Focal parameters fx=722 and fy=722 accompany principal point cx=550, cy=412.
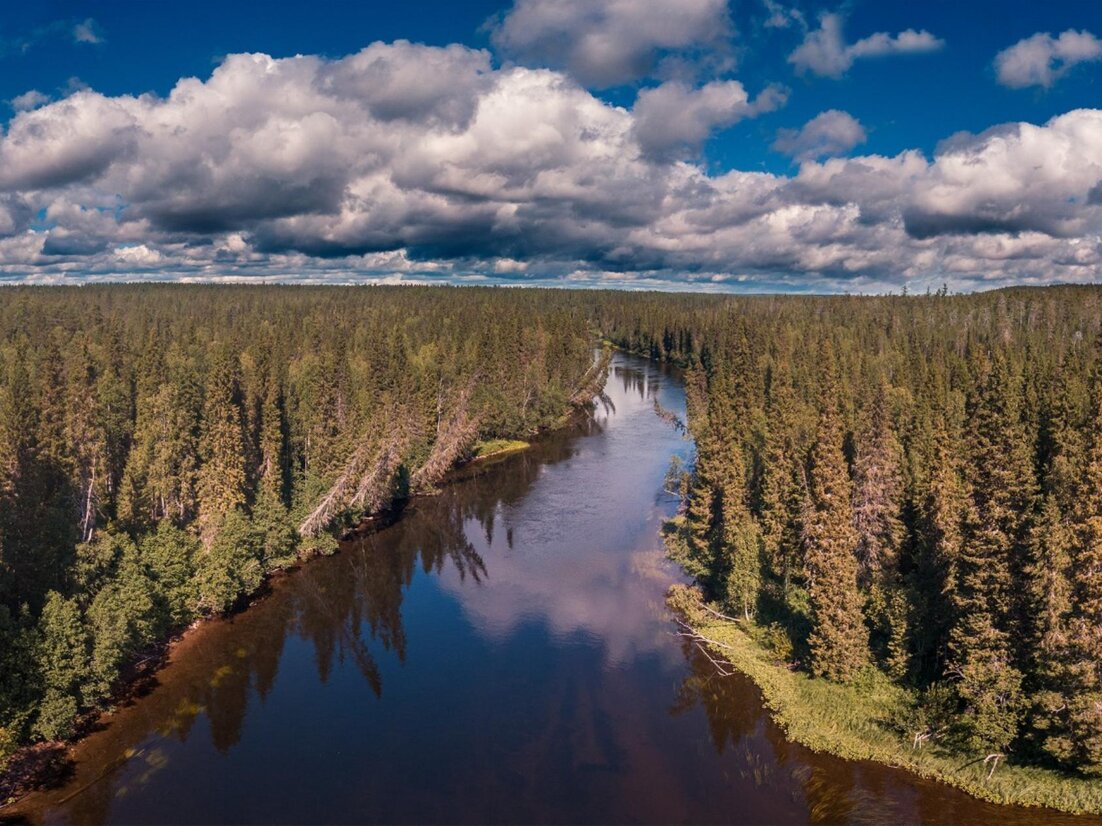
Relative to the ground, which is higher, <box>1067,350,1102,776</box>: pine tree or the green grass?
<box>1067,350,1102,776</box>: pine tree

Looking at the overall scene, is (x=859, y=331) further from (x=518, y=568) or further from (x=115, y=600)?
(x=115, y=600)

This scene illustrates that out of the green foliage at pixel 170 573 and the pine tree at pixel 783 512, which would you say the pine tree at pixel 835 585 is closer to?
the pine tree at pixel 783 512

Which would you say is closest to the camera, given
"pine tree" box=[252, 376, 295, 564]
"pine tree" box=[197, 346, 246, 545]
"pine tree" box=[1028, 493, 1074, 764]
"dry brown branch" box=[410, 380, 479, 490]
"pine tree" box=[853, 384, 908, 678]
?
"pine tree" box=[1028, 493, 1074, 764]

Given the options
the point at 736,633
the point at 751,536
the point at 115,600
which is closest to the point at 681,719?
the point at 736,633

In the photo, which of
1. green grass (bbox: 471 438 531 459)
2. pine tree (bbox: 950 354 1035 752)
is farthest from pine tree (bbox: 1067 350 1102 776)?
green grass (bbox: 471 438 531 459)

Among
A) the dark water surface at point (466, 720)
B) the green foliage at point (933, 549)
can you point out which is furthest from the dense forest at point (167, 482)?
the green foliage at point (933, 549)

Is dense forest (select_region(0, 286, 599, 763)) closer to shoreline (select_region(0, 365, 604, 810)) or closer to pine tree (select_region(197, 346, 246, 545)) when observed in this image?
pine tree (select_region(197, 346, 246, 545))

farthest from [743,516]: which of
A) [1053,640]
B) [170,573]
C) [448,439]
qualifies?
[448,439]
